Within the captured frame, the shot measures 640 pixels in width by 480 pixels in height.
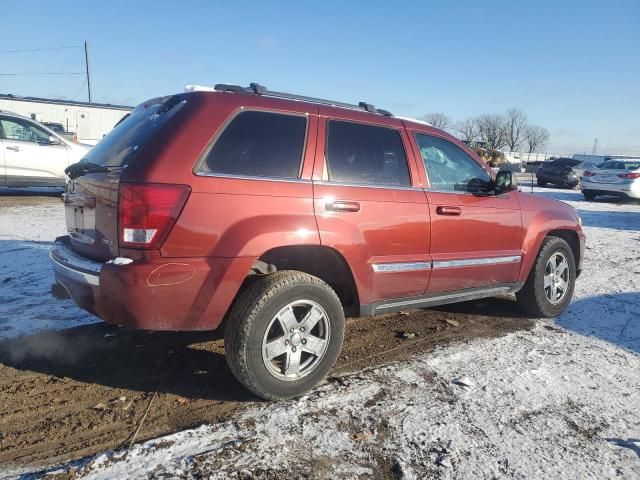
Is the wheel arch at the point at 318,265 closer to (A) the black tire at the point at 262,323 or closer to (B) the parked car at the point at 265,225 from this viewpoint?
(B) the parked car at the point at 265,225

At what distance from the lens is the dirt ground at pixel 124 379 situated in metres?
2.74

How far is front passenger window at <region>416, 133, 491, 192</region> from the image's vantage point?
4031 millimetres

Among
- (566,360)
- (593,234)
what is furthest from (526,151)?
(566,360)

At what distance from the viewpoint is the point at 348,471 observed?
2.48 m

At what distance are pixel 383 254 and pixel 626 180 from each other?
56.9 feet

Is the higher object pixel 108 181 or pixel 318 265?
pixel 108 181

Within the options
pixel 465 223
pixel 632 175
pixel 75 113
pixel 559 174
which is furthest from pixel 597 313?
pixel 75 113

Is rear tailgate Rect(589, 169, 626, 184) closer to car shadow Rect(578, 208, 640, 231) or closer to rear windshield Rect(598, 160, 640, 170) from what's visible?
rear windshield Rect(598, 160, 640, 170)

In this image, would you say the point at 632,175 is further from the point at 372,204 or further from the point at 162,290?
the point at 162,290

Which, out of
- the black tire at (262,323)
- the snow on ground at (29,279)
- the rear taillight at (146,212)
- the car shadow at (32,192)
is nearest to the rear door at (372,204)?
the black tire at (262,323)

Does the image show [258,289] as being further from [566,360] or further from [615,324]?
[615,324]

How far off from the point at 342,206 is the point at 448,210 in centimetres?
110

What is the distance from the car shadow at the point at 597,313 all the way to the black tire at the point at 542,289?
12 cm

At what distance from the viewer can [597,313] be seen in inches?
204
